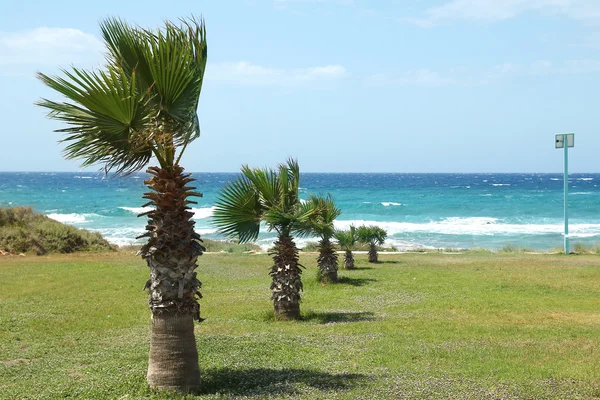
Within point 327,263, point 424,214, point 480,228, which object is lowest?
point 480,228

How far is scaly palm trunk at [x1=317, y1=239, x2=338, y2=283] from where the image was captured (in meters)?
21.0

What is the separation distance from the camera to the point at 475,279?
21906 millimetres

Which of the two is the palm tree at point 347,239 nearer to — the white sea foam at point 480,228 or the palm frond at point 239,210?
the palm frond at point 239,210

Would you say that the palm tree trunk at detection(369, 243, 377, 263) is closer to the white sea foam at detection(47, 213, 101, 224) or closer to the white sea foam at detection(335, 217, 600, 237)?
the white sea foam at detection(335, 217, 600, 237)

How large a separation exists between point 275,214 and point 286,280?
5.92ft

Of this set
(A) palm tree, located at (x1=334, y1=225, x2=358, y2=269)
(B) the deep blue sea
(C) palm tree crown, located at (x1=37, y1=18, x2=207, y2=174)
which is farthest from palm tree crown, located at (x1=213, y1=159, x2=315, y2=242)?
(B) the deep blue sea

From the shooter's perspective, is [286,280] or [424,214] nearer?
[286,280]

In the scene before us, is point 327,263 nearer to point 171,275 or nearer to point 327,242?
point 327,242

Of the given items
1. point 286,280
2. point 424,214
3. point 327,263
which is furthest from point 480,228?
point 286,280

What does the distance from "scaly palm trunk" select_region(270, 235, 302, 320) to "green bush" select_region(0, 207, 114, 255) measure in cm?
2011

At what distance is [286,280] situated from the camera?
14.7 meters

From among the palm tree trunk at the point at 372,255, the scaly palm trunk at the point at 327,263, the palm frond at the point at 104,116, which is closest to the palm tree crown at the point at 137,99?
the palm frond at the point at 104,116

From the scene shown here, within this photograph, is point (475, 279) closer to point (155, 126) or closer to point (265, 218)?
point (265, 218)

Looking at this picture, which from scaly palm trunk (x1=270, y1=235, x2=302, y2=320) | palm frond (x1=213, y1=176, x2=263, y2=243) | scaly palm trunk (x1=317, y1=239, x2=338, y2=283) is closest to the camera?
palm frond (x1=213, y1=176, x2=263, y2=243)
